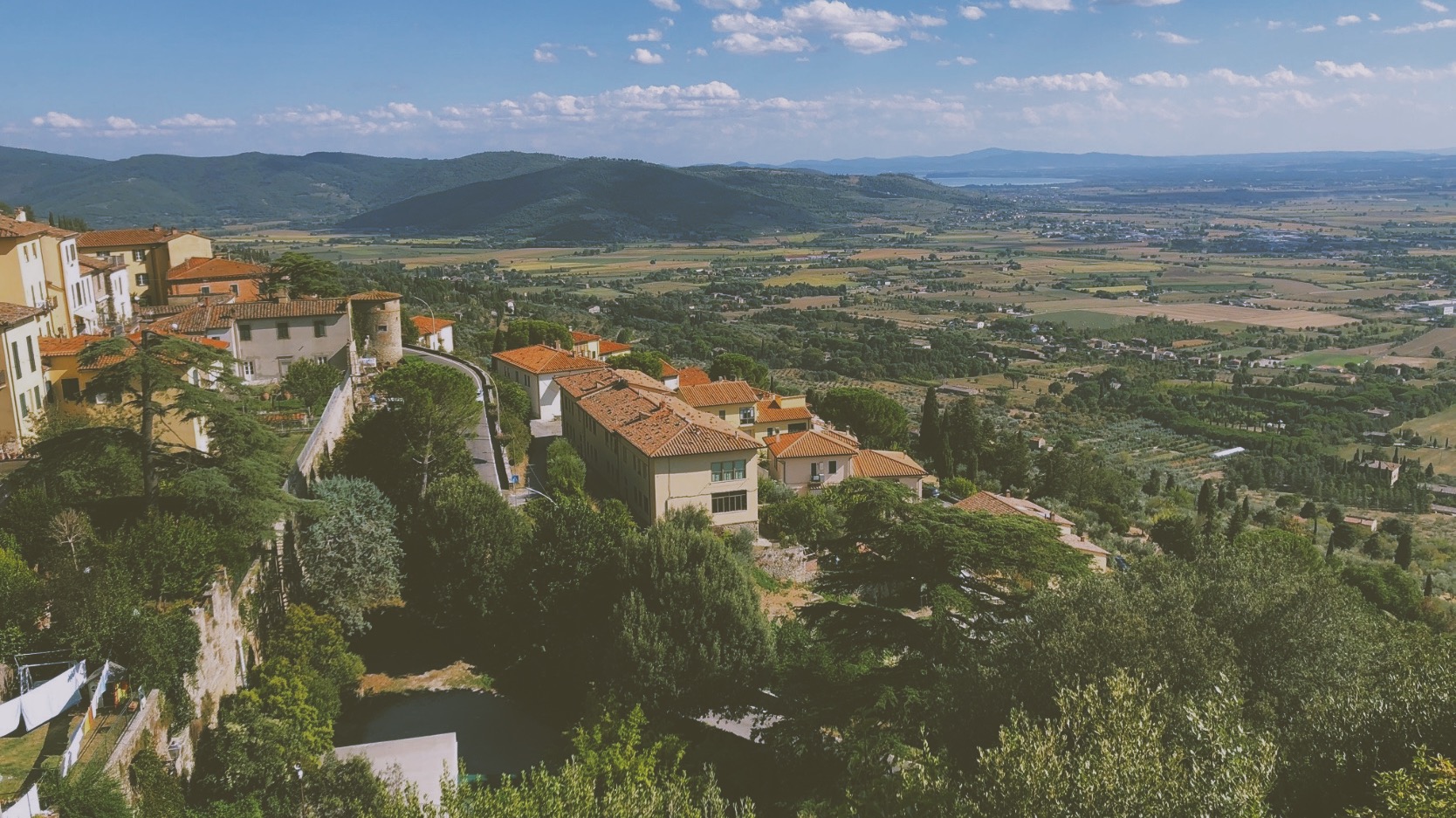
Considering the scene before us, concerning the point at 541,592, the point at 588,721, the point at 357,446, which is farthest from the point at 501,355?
the point at 588,721

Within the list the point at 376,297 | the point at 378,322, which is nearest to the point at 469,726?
the point at 378,322

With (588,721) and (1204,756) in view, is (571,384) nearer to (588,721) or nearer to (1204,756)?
(588,721)

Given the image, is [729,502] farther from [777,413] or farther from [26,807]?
[26,807]

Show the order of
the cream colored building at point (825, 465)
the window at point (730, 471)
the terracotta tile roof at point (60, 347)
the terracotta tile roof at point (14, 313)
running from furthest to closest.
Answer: the cream colored building at point (825, 465), the window at point (730, 471), the terracotta tile roof at point (60, 347), the terracotta tile roof at point (14, 313)

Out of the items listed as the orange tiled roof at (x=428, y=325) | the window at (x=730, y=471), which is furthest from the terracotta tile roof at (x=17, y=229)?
the orange tiled roof at (x=428, y=325)

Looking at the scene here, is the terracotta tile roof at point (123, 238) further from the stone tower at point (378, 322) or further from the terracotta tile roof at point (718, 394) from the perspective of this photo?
the terracotta tile roof at point (718, 394)

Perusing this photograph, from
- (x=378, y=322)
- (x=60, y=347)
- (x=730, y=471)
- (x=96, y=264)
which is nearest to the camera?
(x=60, y=347)

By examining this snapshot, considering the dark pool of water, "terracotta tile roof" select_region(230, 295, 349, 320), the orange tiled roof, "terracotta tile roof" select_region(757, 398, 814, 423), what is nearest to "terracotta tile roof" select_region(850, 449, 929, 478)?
"terracotta tile roof" select_region(757, 398, 814, 423)
